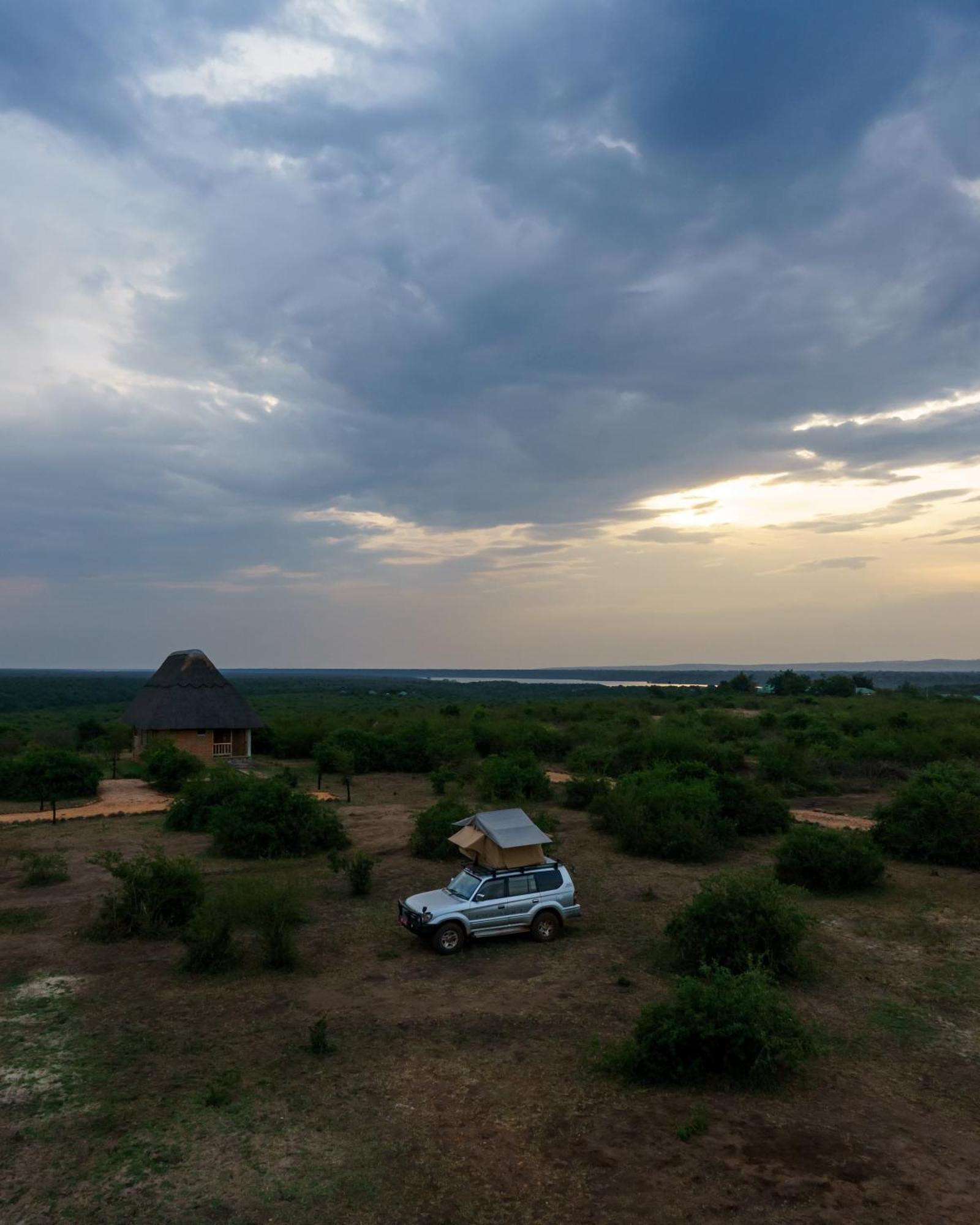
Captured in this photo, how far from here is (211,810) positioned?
76.3 feet

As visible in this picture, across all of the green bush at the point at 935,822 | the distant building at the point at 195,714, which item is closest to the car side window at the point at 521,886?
the green bush at the point at 935,822

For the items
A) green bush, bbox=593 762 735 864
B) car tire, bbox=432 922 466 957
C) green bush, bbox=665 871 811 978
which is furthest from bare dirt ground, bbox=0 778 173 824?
green bush, bbox=665 871 811 978

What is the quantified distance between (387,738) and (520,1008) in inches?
1089

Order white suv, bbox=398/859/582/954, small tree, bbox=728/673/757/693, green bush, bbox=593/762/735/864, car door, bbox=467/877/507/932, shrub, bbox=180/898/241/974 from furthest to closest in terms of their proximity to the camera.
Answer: small tree, bbox=728/673/757/693, green bush, bbox=593/762/735/864, car door, bbox=467/877/507/932, white suv, bbox=398/859/582/954, shrub, bbox=180/898/241/974

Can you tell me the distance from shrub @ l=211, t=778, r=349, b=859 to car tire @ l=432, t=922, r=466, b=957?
8158 mm

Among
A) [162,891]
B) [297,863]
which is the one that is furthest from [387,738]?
[162,891]

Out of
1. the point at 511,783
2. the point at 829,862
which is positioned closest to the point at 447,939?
the point at 829,862

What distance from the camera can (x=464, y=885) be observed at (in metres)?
14.2

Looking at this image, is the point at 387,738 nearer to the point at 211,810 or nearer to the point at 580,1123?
the point at 211,810

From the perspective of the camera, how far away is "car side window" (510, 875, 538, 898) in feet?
46.0

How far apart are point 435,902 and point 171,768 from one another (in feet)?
66.2

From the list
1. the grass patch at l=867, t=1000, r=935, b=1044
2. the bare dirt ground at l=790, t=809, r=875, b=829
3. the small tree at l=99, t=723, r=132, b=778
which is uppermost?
the small tree at l=99, t=723, r=132, b=778

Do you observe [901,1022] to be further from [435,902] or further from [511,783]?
[511,783]

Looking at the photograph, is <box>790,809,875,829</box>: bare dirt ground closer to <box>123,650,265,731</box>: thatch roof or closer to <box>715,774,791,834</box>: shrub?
<box>715,774,791,834</box>: shrub
